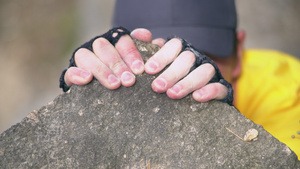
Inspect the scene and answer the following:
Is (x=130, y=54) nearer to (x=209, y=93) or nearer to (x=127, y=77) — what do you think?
(x=127, y=77)

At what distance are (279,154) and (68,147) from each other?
0.83m

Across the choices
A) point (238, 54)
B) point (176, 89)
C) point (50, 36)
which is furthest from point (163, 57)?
point (50, 36)

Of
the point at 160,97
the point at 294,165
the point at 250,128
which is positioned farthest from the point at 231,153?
the point at 160,97

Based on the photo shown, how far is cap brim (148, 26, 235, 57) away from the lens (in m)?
2.20

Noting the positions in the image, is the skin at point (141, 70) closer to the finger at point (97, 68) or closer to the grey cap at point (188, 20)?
the finger at point (97, 68)

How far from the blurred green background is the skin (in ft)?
12.3

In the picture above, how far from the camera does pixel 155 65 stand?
137 cm

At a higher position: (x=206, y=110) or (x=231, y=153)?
(x=206, y=110)

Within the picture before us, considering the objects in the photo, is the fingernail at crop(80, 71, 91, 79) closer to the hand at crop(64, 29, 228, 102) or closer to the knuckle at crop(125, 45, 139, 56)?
the hand at crop(64, 29, 228, 102)

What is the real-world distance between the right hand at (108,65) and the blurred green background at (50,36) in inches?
147

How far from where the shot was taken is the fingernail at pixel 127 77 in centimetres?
132

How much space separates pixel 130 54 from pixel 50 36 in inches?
163

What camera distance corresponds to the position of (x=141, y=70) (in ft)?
4.52

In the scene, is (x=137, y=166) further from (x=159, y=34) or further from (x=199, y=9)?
(x=199, y=9)
